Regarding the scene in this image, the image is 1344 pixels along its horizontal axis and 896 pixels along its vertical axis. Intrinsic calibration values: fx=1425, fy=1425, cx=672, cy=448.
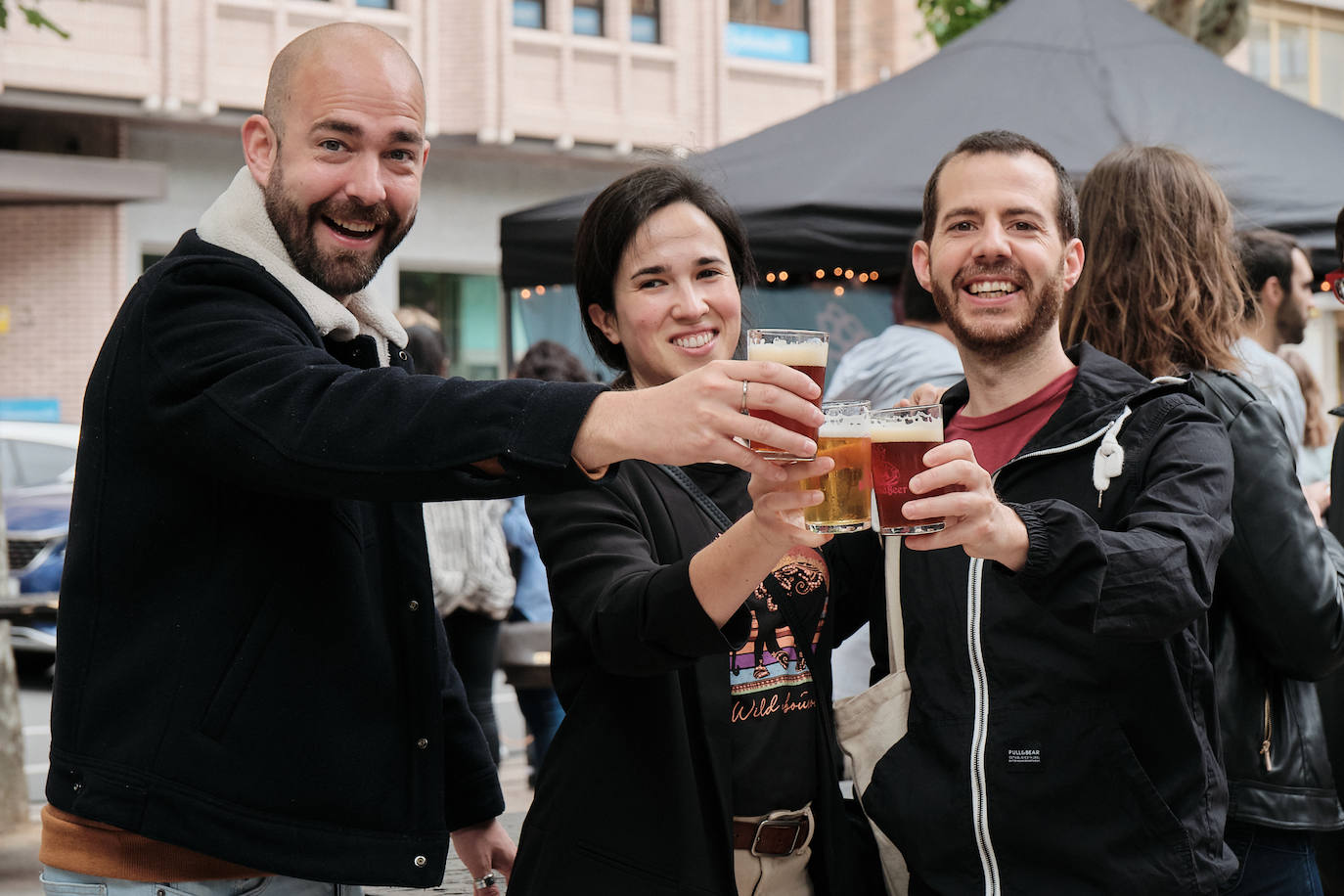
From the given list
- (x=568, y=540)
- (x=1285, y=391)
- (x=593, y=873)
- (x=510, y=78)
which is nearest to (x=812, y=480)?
(x=568, y=540)

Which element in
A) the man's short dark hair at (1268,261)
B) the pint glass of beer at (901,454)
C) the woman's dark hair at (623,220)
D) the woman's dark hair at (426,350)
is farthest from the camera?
the woman's dark hair at (426,350)

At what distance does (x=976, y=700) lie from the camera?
2.40m

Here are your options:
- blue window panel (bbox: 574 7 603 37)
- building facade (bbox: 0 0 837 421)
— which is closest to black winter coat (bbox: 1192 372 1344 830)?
building facade (bbox: 0 0 837 421)

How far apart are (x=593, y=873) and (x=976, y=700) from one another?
0.70m

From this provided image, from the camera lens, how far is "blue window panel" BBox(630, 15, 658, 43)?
62.7ft

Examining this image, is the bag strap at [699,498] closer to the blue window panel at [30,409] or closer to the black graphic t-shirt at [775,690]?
the black graphic t-shirt at [775,690]

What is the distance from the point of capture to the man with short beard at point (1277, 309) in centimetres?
412

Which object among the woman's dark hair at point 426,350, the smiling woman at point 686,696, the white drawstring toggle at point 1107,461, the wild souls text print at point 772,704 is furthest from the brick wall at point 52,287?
the white drawstring toggle at point 1107,461

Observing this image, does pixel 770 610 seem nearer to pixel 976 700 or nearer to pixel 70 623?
pixel 976 700

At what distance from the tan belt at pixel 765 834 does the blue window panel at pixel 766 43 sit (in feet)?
60.0

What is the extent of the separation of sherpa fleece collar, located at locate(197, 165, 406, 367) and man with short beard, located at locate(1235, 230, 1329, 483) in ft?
8.84

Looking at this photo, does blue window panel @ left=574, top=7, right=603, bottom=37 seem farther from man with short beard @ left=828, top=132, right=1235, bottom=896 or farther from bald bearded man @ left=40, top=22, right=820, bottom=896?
bald bearded man @ left=40, top=22, right=820, bottom=896

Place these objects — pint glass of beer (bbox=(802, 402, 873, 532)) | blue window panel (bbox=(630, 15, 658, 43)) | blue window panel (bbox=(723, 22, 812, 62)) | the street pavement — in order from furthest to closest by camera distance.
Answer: blue window panel (bbox=(723, 22, 812, 62))
blue window panel (bbox=(630, 15, 658, 43))
the street pavement
pint glass of beer (bbox=(802, 402, 873, 532))

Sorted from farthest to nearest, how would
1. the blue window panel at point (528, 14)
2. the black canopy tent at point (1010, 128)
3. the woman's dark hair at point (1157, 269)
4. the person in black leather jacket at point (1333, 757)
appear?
the blue window panel at point (528, 14), the black canopy tent at point (1010, 128), the person in black leather jacket at point (1333, 757), the woman's dark hair at point (1157, 269)
